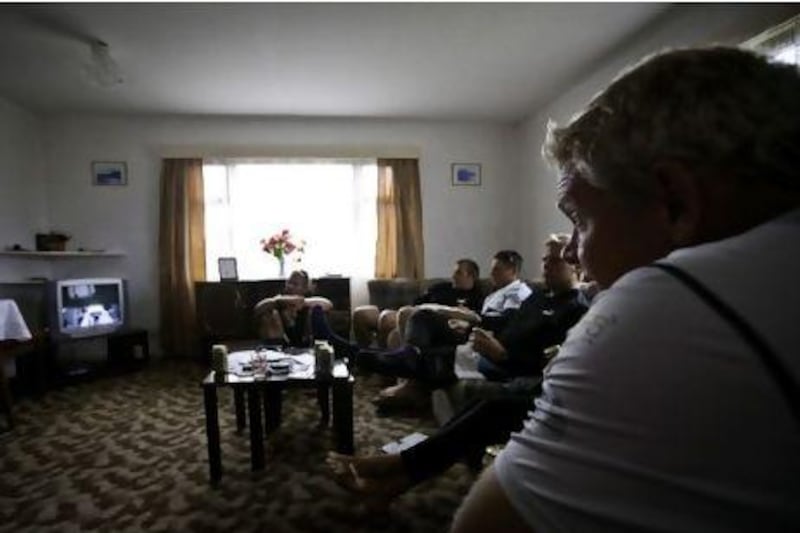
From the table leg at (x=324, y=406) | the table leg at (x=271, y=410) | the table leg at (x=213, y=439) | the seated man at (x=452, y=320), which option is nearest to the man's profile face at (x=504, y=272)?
the seated man at (x=452, y=320)

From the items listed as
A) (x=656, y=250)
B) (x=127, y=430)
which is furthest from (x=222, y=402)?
(x=656, y=250)

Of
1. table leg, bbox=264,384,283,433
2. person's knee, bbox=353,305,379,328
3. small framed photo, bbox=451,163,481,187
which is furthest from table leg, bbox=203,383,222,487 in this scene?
small framed photo, bbox=451,163,481,187

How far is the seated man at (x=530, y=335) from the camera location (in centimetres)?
226

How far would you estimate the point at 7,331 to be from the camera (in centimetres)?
317

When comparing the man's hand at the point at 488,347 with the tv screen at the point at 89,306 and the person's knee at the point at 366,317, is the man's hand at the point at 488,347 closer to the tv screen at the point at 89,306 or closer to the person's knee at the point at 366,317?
the person's knee at the point at 366,317

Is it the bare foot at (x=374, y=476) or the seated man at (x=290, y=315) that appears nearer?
the bare foot at (x=374, y=476)

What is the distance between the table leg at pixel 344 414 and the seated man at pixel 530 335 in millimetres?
592

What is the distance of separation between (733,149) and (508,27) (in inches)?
126

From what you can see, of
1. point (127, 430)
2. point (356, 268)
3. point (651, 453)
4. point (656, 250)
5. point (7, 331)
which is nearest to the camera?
point (651, 453)

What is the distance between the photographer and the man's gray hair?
16.8 inches

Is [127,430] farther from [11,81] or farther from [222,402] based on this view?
[11,81]

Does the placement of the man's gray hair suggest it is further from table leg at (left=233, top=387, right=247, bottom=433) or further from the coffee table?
table leg at (left=233, top=387, right=247, bottom=433)

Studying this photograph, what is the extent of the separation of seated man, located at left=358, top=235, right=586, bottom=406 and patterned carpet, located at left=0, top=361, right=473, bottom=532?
0.43m

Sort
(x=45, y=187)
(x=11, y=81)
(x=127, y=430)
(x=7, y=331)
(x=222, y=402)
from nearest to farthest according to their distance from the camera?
(x=127, y=430)
(x=7, y=331)
(x=222, y=402)
(x=11, y=81)
(x=45, y=187)
